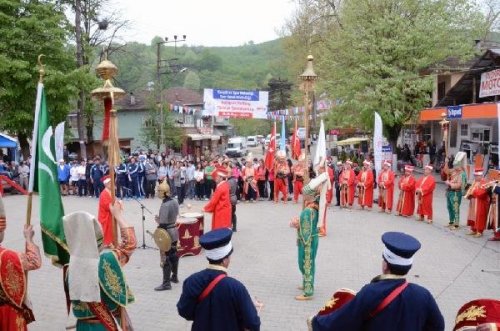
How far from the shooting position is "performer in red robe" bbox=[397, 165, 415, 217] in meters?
15.6

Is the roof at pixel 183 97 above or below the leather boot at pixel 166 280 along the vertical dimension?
above

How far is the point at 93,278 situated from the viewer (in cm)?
439

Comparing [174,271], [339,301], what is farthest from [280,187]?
[339,301]

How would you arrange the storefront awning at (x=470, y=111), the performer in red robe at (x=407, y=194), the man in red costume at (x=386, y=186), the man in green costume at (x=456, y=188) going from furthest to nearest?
the storefront awning at (x=470, y=111)
the man in red costume at (x=386, y=186)
the performer in red robe at (x=407, y=194)
the man in green costume at (x=456, y=188)

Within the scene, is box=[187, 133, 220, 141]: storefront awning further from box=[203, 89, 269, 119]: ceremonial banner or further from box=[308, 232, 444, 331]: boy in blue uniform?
box=[308, 232, 444, 331]: boy in blue uniform

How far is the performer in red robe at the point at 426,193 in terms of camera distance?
1477 centimetres

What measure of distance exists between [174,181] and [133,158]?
2722 millimetres

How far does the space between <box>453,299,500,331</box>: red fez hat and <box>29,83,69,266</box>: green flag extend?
12.7 ft

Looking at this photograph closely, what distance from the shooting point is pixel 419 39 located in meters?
25.4

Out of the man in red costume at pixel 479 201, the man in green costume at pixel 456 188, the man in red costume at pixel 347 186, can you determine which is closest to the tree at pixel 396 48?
the man in red costume at pixel 347 186

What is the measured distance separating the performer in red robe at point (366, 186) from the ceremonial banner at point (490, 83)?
7947mm

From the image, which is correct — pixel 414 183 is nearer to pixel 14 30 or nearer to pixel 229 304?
pixel 229 304

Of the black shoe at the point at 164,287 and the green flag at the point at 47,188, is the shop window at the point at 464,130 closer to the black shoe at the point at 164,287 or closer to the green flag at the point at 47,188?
the black shoe at the point at 164,287

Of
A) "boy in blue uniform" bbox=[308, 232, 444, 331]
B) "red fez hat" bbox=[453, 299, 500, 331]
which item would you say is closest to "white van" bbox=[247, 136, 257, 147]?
"boy in blue uniform" bbox=[308, 232, 444, 331]
